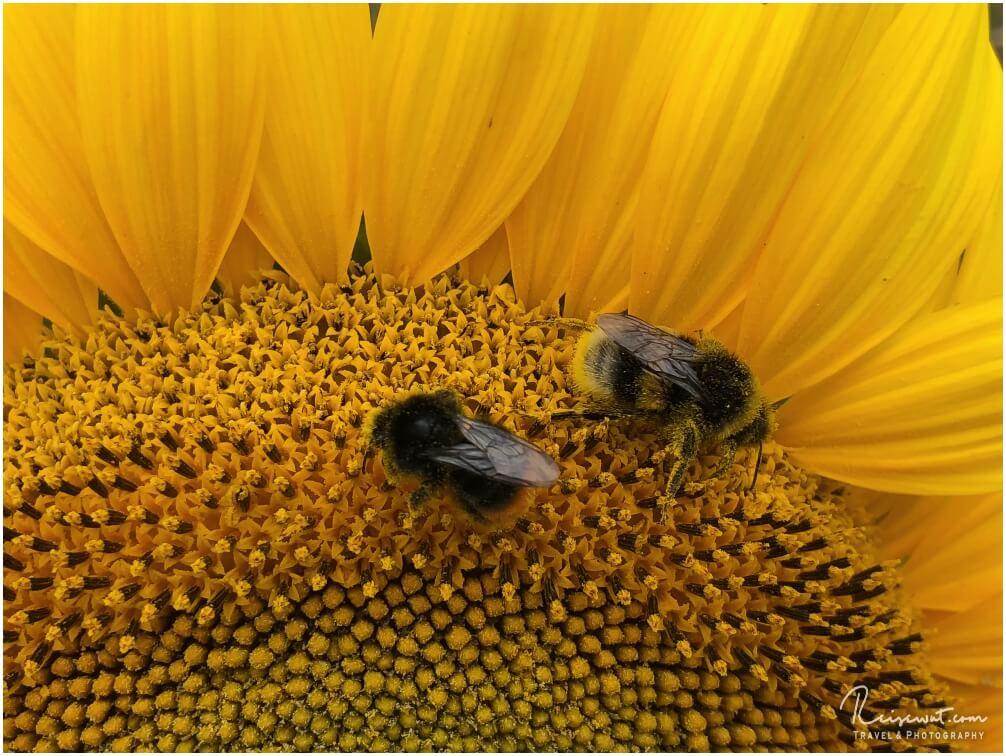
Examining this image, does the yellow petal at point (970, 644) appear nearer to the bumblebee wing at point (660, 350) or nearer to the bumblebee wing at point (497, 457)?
the bumblebee wing at point (660, 350)

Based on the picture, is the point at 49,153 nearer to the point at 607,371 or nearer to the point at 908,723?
the point at 607,371

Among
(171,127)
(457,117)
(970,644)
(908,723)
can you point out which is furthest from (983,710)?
(171,127)

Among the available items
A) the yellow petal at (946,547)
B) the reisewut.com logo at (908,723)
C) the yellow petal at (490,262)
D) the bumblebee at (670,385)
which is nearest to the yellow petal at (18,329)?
the yellow petal at (490,262)

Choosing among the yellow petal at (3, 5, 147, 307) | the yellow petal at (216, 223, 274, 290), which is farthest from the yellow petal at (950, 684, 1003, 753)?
the yellow petal at (3, 5, 147, 307)

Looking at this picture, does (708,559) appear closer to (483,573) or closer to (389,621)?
(483,573)

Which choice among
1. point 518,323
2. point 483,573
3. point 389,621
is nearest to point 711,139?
point 518,323
